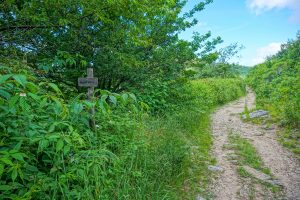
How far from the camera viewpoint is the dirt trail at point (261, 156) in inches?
171

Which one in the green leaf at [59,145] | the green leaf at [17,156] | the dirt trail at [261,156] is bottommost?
the dirt trail at [261,156]

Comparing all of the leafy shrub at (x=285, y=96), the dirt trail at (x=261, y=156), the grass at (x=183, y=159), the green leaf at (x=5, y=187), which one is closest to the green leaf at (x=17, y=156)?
the green leaf at (x=5, y=187)

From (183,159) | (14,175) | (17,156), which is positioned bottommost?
(183,159)

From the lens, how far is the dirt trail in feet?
14.2

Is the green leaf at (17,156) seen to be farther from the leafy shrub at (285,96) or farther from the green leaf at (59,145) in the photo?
the leafy shrub at (285,96)

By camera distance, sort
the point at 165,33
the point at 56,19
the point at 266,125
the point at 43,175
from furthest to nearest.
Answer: the point at 266,125 → the point at 165,33 → the point at 56,19 → the point at 43,175

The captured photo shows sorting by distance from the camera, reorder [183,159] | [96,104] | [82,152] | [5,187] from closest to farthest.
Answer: [5,187] < [96,104] < [82,152] < [183,159]

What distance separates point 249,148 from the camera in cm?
642

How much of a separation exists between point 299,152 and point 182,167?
330cm

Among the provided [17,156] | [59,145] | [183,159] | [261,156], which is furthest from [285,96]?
[17,156]

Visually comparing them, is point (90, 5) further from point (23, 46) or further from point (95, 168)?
point (95, 168)

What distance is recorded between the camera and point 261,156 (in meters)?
5.95

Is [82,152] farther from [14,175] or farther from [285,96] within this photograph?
[285,96]

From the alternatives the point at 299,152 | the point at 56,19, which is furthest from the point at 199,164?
the point at 56,19
